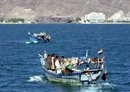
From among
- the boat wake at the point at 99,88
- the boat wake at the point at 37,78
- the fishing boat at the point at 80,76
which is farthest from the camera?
the boat wake at the point at 37,78

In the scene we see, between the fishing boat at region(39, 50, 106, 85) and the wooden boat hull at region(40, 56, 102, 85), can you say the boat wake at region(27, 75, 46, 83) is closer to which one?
the wooden boat hull at region(40, 56, 102, 85)

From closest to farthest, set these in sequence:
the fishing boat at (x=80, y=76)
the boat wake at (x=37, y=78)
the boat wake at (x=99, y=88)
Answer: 1. the boat wake at (x=99, y=88)
2. the fishing boat at (x=80, y=76)
3. the boat wake at (x=37, y=78)

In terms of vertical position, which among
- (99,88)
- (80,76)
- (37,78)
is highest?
(80,76)

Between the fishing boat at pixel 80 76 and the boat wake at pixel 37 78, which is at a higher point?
the fishing boat at pixel 80 76

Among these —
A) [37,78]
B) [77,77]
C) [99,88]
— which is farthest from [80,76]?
[37,78]

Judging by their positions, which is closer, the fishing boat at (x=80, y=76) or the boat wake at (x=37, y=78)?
the fishing boat at (x=80, y=76)

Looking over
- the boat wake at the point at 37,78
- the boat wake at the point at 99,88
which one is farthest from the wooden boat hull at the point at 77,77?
the boat wake at the point at 37,78

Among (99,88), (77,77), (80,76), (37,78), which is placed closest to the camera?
(99,88)

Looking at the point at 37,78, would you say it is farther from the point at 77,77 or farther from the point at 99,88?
the point at 99,88

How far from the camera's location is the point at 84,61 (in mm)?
58750

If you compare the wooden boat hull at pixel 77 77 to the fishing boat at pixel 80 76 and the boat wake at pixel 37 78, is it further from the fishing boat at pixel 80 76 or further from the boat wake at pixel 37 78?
the boat wake at pixel 37 78

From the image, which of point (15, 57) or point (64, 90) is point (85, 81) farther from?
point (15, 57)

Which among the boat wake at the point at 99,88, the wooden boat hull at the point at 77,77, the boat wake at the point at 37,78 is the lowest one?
the boat wake at the point at 37,78

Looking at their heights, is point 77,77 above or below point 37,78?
above
